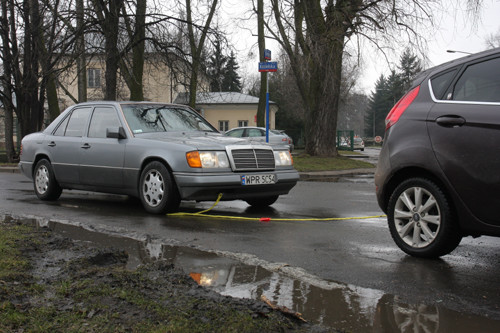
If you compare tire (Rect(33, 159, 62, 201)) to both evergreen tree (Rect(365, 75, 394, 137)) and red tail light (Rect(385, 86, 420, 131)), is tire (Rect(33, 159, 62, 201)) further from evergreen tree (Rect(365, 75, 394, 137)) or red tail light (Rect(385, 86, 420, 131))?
evergreen tree (Rect(365, 75, 394, 137))

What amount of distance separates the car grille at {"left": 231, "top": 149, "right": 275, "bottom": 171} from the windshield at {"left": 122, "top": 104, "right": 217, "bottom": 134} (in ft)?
4.42

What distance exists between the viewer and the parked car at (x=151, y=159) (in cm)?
699

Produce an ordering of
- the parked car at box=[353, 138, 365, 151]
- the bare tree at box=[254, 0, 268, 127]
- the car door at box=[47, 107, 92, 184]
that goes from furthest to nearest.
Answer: the parked car at box=[353, 138, 365, 151] → the bare tree at box=[254, 0, 268, 127] → the car door at box=[47, 107, 92, 184]

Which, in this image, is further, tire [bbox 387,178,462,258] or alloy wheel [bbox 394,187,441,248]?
alloy wheel [bbox 394,187,441,248]

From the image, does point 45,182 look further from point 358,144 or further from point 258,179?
point 358,144

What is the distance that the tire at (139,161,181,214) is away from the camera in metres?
7.04

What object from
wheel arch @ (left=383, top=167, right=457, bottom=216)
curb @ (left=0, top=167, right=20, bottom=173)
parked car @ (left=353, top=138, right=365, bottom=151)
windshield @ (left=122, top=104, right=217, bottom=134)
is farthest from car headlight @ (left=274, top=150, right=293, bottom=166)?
parked car @ (left=353, top=138, right=365, bottom=151)

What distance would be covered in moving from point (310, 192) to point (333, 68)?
973 centimetres

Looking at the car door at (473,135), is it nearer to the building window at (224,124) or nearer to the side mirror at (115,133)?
the side mirror at (115,133)

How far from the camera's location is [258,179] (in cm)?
728

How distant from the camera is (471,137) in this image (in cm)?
424

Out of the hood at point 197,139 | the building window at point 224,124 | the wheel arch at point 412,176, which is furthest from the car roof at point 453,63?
the building window at point 224,124

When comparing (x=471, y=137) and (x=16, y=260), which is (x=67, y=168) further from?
(x=471, y=137)

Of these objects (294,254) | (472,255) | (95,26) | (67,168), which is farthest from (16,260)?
(95,26)
